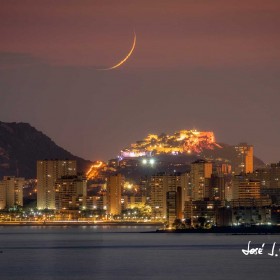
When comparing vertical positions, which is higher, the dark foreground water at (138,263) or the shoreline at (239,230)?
the shoreline at (239,230)

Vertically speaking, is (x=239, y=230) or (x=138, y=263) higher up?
(x=239, y=230)

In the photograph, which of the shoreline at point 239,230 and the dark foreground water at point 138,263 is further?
the shoreline at point 239,230

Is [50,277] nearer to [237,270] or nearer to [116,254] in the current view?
[237,270]

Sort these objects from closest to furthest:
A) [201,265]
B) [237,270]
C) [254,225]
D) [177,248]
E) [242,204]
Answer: [237,270], [201,265], [177,248], [254,225], [242,204]

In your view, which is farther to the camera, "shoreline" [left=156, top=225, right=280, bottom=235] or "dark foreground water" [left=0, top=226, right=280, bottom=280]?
"shoreline" [left=156, top=225, right=280, bottom=235]

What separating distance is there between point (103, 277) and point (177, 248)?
36631mm

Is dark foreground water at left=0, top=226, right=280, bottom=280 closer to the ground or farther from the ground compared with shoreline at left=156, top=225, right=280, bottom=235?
closer to the ground

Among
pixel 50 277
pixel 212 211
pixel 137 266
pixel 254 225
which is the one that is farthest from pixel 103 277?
pixel 212 211

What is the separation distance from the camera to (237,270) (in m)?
78.7

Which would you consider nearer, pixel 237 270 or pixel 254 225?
pixel 237 270

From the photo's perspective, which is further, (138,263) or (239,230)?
(239,230)

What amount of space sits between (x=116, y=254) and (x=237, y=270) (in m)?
22.7

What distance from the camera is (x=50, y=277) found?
243 ft

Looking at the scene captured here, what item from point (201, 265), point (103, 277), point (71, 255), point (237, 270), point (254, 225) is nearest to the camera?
point (103, 277)
